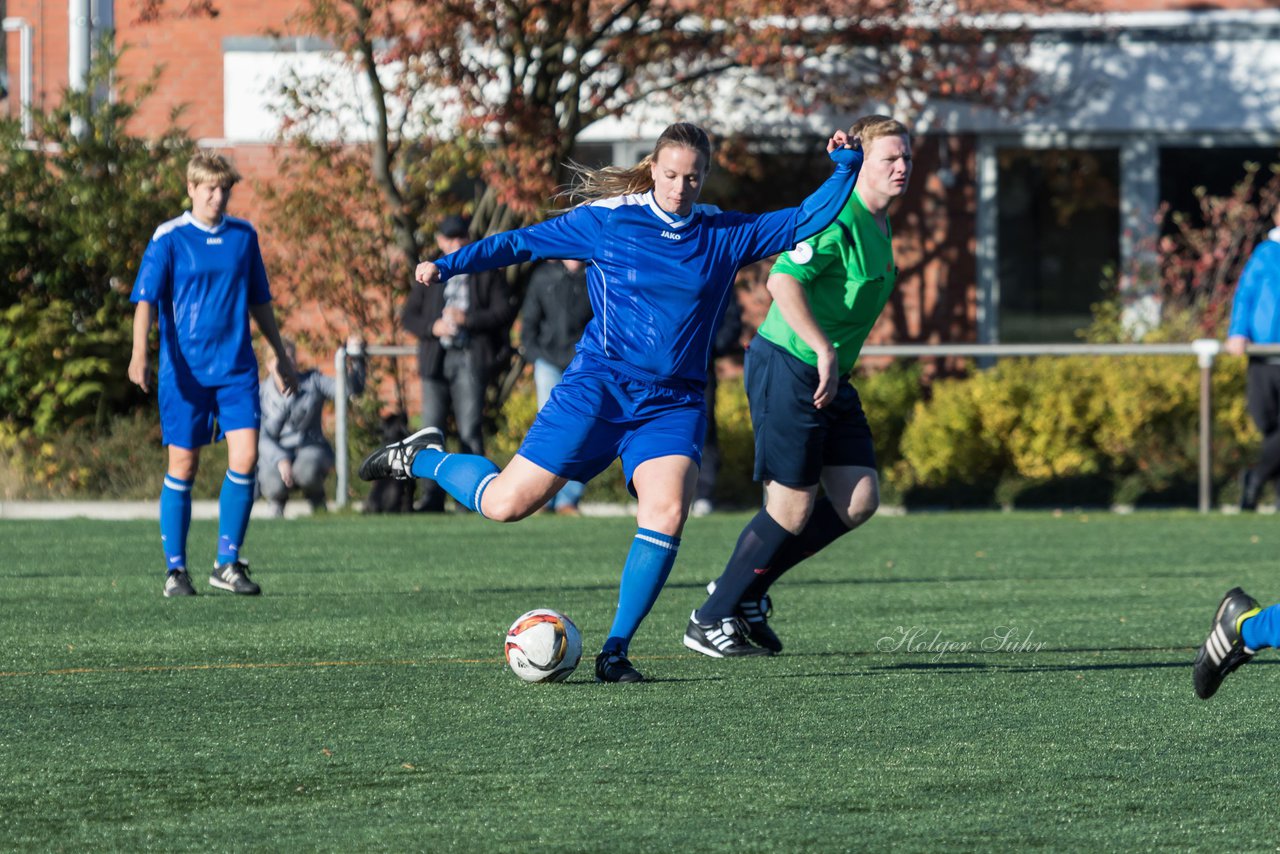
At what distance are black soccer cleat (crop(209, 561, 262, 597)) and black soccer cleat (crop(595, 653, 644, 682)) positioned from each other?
3155 millimetres

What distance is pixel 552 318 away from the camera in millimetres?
14047

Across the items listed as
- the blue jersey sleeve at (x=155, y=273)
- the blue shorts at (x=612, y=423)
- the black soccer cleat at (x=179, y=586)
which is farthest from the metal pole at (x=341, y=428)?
Answer: the blue shorts at (x=612, y=423)

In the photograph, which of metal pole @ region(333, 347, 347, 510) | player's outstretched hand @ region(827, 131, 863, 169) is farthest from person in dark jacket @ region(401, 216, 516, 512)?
player's outstretched hand @ region(827, 131, 863, 169)

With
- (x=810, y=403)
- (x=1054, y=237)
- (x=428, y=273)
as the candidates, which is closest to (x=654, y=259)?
(x=428, y=273)

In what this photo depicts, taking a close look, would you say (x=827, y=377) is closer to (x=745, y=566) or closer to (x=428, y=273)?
(x=745, y=566)

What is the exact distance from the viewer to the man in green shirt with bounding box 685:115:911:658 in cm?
709

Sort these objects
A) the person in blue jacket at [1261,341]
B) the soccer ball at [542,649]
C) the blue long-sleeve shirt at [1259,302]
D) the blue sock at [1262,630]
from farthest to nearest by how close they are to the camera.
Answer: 1. the blue long-sleeve shirt at [1259,302]
2. the person in blue jacket at [1261,341]
3. the soccer ball at [542,649]
4. the blue sock at [1262,630]

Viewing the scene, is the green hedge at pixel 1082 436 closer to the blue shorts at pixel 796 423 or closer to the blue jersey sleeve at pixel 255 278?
the blue jersey sleeve at pixel 255 278

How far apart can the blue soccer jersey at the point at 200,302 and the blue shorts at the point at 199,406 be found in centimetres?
3

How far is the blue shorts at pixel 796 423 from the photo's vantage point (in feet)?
23.4

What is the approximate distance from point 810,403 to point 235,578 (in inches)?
132

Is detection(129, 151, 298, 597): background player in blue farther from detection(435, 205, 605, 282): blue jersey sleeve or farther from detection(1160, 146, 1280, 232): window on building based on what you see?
detection(1160, 146, 1280, 232): window on building

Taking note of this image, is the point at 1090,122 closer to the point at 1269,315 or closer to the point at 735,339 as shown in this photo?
the point at 1269,315

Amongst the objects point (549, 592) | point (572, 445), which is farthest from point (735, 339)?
point (572, 445)
